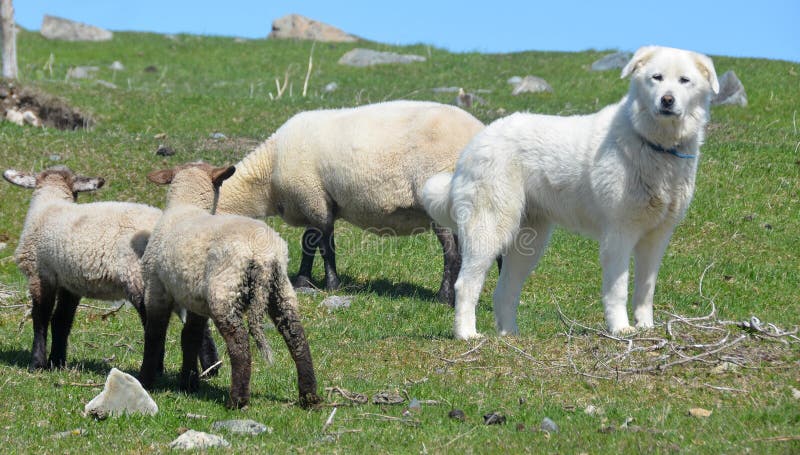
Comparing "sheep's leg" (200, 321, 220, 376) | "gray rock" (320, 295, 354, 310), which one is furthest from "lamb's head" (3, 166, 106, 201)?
"gray rock" (320, 295, 354, 310)

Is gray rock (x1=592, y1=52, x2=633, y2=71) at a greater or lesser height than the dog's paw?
greater

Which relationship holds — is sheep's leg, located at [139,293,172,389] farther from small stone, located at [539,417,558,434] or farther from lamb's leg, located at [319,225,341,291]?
lamb's leg, located at [319,225,341,291]

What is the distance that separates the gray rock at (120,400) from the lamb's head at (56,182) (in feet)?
9.65

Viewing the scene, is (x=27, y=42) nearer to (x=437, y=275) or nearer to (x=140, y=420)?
(x=437, y=275)

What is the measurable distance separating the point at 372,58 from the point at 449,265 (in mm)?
23351

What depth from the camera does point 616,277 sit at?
851 centimetres

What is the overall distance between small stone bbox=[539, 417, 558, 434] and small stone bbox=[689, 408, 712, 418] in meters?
0.99

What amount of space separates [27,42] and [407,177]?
29.6m

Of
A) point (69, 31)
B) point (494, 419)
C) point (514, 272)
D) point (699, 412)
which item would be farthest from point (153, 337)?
point (69, 31)

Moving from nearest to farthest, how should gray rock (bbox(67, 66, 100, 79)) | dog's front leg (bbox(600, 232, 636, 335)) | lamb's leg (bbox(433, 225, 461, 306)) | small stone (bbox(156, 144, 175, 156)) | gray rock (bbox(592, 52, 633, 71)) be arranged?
dog's front leg (bbox(600, 232, 636, 335)) < lamb's leg (bbox(433, 225, 461, 306)) < small stone (bbox(156, 144, 175, 156)) < gray rock (bbox(592, 52, 633, 71)) < gray rock (bbox(67, 66, 100, 79))

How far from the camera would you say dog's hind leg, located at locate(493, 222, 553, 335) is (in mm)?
9484

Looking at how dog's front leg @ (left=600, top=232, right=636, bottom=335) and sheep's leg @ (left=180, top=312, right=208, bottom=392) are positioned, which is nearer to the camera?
sheep's leg @ (left=180, top=312, right=208, bottom=392)

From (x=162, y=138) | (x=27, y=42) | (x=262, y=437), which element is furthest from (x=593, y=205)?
(x=27, y=42)

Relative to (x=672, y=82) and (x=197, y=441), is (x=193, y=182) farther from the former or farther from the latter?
(x=672, y=82)
